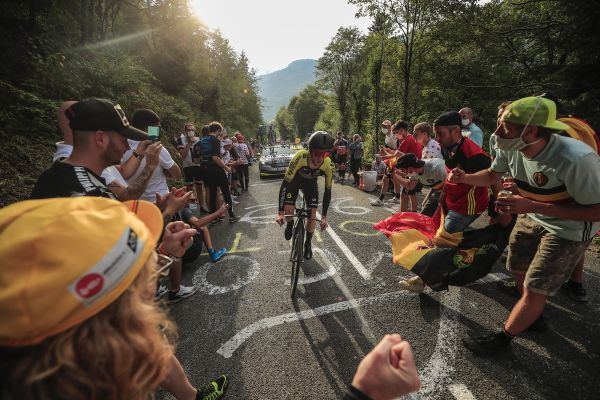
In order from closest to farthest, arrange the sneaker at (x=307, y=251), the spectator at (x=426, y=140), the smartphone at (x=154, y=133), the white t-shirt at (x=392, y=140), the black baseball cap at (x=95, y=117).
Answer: the black baseball cap at (x=95, y=117), the smartphone at (x=154, y=133), the sneaker at (x=307, y=251), the spectator at (x=426, y=140), the white t-shirt at (x=392, y=140)

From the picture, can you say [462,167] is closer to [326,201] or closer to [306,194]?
[326,201]

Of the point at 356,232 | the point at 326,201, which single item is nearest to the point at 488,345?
the point at 326,201

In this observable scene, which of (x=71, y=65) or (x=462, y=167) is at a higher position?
(x=71, y=65)

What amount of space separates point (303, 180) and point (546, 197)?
10.5ft

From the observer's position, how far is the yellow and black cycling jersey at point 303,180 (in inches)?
A: 181

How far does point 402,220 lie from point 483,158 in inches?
55.6

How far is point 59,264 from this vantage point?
72 cm

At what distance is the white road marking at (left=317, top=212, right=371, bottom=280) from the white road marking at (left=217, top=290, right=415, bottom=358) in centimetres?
58

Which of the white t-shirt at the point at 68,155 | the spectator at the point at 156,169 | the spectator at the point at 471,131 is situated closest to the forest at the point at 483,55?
the spectator at the point at 471,131

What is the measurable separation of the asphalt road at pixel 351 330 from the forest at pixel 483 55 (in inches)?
150

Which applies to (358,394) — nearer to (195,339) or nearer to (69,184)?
(69,184)

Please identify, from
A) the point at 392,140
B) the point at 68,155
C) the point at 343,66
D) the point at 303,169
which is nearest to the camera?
the point at 68,155

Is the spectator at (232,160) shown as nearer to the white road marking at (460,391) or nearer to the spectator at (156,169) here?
the spectator at (156,169)

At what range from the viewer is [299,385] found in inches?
101
